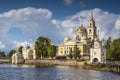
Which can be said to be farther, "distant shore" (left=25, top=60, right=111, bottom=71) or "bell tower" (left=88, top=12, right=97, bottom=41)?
"bell tower" (left=88, top=12, right=97, bottom=41)

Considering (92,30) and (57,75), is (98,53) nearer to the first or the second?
(92,30)

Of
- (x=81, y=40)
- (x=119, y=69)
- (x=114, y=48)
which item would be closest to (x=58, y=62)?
(x=81, y=40)

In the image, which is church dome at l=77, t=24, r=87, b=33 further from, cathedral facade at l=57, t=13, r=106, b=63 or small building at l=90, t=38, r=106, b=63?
small building at l=90, t=38, r=106, b=63

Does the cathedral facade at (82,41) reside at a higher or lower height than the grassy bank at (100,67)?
higher

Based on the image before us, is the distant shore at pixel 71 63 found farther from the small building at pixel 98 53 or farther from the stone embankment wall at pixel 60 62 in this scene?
the small building at pixel 98 53

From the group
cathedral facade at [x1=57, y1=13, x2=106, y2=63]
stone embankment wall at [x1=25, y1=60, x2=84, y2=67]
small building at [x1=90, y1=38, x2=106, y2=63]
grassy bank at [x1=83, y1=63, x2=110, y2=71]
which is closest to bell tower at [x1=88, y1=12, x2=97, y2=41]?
cathedral facade at [x1=57, y1=13, x2=106, y2=63]

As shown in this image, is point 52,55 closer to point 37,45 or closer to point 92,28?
point 37,45

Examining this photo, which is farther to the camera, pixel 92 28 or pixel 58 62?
pixel 92 28

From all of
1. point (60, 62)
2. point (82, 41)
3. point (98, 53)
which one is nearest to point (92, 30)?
point (82, 41)

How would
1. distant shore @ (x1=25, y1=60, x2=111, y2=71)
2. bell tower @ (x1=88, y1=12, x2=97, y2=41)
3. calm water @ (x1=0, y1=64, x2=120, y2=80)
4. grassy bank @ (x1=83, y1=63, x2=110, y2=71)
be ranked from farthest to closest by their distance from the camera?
bell tower @ (x1=88, y1=12, x2=97, y2=41), distant shore @ (x1=25, y1=60, x2=111, y2=71), grassy bank @ (x1=83, y1=63, x2=110, y2=71), calm water @ (x1=0, y1=64, x2=120, y2=80)

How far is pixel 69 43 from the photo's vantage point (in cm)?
17350

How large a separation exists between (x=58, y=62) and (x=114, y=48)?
42.4 m

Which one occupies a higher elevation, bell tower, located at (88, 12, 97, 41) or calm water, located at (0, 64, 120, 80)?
bell tower, located at (88, 12, 97, 41)

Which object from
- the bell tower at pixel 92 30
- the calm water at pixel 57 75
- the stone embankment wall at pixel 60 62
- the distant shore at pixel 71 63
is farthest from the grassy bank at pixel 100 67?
the bell tower at pixel 92 30
